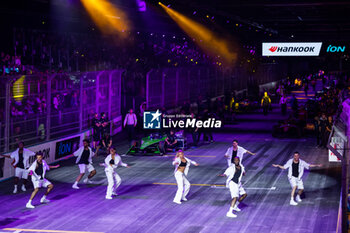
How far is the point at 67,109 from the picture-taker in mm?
28266

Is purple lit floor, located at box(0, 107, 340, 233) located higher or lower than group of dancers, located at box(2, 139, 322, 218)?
lower

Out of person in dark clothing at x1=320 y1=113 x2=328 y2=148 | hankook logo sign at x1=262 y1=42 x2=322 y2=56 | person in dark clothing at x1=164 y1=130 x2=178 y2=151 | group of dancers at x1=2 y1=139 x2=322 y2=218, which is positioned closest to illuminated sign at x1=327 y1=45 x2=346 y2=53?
hankook logo sign at x1=262 y1=42 x2=322 y2=56

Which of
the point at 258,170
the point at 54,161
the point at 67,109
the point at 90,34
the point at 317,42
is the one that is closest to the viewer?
the point at 258,170

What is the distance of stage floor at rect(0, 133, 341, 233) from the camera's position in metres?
15.6

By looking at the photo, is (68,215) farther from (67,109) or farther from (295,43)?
(295,43)

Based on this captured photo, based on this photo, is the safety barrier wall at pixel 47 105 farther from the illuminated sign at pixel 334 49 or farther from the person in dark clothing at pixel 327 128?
the illuminated sign at pixel 334 49

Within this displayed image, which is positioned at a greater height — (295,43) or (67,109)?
(295,43)

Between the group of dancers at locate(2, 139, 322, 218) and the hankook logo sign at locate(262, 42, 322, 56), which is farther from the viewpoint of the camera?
the hankook logo sign at locate(262, 42, 322, 56)

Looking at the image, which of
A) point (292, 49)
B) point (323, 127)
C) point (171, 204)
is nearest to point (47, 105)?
point (171, 204)

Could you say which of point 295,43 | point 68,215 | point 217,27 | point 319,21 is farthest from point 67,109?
point 319,21

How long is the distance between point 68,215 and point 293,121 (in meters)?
21.1

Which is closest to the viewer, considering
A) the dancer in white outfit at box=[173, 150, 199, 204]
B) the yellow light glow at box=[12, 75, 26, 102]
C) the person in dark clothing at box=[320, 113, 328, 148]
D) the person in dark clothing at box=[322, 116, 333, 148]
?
the dancer in white outfit at box=[173, 150, 199, 204]

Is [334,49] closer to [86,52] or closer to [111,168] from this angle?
[86,52]

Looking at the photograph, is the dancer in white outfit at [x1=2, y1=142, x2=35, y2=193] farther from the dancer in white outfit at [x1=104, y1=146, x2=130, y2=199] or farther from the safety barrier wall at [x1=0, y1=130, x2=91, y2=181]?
the dancer in white outfit at [x1=104, y1=146, x2=130, y2=199]
